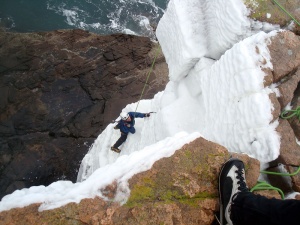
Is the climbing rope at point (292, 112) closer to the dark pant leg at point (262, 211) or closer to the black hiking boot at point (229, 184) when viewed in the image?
the black hiking boot at point (229, 184)

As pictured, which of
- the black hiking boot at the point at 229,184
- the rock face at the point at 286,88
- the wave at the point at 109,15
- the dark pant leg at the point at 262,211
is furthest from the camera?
the wave at the point at 109,15

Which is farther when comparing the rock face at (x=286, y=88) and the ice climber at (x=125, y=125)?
the ice climber at (x=125, y=125)

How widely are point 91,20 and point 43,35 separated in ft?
Result: 9.40

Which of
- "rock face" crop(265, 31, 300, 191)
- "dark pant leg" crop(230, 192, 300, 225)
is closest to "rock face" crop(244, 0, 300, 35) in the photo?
"rock face" crop(265, 31, 300, 191)

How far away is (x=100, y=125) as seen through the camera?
1325 centimetres

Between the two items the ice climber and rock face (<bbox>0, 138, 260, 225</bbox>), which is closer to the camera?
rock face (<bbox>0, 138, 260, 225</bbox>)

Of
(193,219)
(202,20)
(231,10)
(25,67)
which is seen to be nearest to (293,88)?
(231,10)

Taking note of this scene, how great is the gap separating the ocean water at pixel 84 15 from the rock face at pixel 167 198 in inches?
528

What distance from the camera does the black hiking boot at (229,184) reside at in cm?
385

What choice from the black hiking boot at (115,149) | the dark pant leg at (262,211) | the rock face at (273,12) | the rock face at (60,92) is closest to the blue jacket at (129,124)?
the black hiking boot at (115,149)

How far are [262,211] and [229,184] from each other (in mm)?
646

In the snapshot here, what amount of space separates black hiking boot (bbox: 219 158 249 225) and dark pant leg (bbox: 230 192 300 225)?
132mm

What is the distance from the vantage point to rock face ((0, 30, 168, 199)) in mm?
12023

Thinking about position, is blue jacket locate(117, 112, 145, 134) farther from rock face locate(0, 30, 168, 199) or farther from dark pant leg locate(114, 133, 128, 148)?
rock face locate(0, 30, 168, 199)
